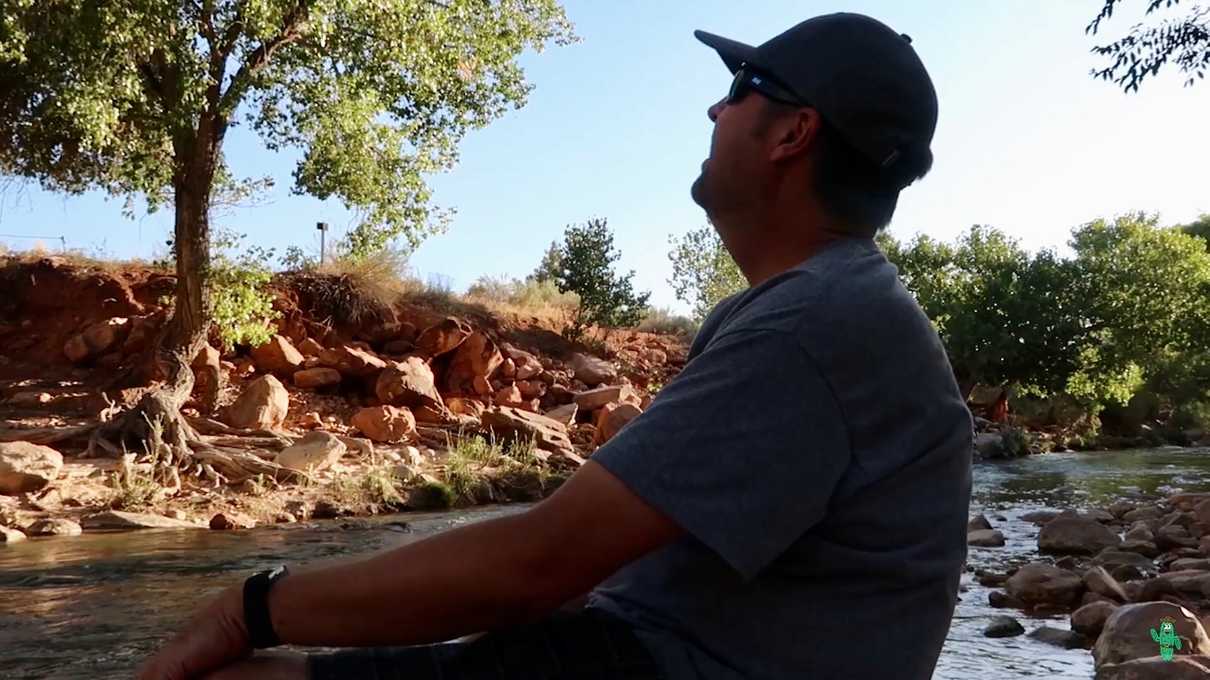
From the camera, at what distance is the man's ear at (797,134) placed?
140 cm

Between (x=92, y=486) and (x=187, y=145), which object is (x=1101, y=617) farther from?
Result: (x=187, y=145)

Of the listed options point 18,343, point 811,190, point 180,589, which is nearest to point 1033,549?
point 180,589

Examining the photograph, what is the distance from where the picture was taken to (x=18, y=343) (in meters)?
16.7

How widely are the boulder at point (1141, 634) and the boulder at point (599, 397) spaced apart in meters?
13.2

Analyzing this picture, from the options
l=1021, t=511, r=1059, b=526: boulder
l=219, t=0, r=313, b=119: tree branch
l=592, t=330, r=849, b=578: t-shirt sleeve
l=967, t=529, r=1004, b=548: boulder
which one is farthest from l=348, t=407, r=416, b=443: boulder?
l=592, t=330, r=849, b=578: t-shirt sleeve

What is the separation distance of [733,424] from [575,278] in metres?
22.7

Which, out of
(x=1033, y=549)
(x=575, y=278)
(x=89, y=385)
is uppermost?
(x=575, y=278)

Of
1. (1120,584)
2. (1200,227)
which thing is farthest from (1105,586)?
(1200,227)

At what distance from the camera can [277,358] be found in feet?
55.3

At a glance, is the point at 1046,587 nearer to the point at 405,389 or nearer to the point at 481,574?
the point at 481,574

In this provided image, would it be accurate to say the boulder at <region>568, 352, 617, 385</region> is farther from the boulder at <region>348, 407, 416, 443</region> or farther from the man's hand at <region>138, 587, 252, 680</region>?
the man's hand at <region>138, 587, 252, 680</region>

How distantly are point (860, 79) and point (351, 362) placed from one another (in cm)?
1636

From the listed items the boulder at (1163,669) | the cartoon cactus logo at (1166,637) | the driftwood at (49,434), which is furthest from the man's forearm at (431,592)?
the driftwood at (49,434)

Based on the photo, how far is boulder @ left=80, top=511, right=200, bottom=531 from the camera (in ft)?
30.7
